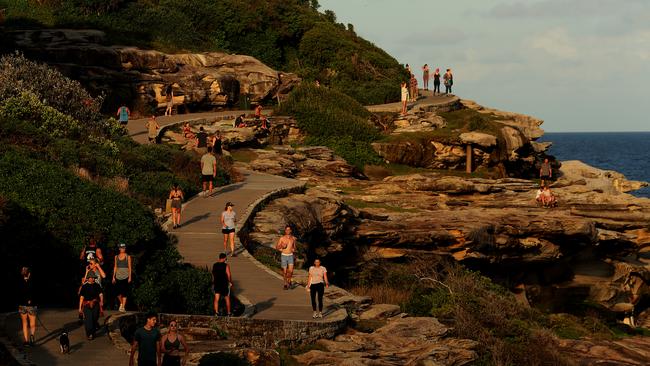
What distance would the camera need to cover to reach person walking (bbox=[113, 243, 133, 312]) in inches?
848

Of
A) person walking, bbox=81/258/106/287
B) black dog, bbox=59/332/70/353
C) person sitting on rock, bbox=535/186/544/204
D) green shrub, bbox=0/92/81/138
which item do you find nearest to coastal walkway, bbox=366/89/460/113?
person sitting on rock, bbox=535/186/544/204

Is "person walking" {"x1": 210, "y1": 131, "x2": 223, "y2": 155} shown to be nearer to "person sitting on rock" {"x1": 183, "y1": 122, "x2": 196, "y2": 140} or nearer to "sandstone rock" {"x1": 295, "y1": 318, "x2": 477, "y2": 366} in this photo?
"person sitting on rock" {"x1": 183, "y1": 122, "x2": 196, "y2": 140}

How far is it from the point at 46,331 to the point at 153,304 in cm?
364

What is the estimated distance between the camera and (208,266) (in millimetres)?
25281

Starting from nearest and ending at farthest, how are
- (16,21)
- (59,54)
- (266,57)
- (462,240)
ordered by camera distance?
(462,240) < (59,54) < (16,21) < (266,57)

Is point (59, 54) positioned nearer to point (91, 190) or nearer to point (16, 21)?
point (16, 21)

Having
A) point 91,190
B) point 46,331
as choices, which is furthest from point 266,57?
point 46,331

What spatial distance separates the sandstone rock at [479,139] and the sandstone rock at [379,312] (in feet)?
84.0

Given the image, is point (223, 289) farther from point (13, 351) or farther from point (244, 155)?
point (244, 155)

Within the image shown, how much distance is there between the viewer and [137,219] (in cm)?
2436

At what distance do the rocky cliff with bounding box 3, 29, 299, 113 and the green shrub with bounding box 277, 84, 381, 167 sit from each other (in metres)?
3.97

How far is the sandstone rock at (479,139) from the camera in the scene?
49.3m

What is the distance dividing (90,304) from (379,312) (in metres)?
7.67

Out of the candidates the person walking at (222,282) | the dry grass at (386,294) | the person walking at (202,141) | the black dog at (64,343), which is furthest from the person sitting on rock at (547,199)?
the black dog at (64,343)
